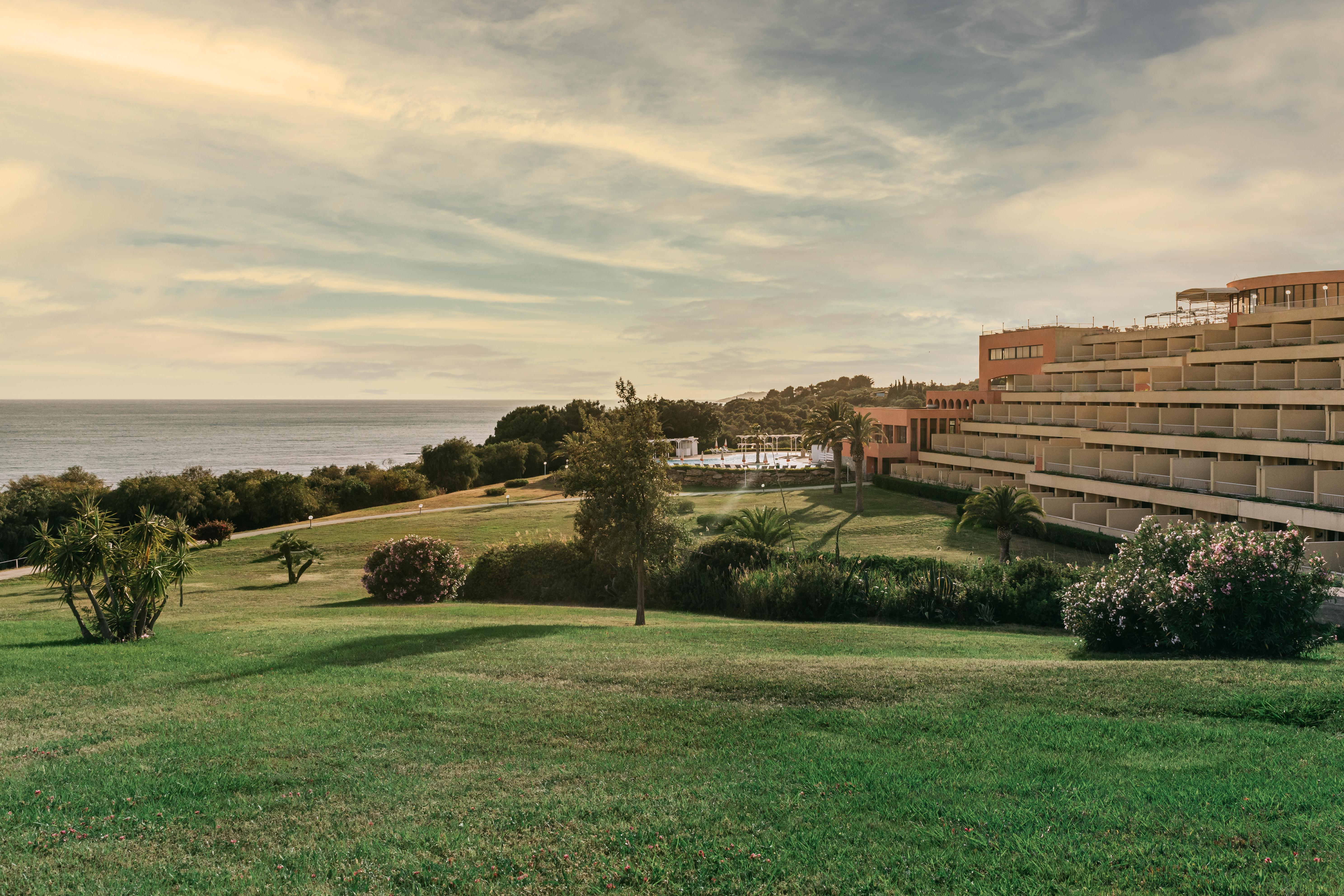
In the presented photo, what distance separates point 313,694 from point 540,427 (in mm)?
98959

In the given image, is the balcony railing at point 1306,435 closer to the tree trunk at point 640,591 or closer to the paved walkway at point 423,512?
the paved walkway at point 423,512

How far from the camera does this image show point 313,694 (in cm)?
1177

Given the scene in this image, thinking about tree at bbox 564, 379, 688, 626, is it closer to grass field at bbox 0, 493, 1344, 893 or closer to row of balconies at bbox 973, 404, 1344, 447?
grass field at bbox 0, 493, 1344, 893

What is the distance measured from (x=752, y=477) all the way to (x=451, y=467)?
35329 millimetres

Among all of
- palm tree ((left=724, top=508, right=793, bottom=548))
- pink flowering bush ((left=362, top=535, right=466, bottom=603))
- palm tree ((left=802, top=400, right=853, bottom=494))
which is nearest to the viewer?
pink flowering bush ((left=362, top=535, right=466, bottom=603))

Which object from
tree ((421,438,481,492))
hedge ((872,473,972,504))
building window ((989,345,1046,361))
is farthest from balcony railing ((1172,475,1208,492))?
tree ((421,438,481,492))

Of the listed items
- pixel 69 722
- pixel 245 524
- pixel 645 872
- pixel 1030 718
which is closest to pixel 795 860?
pixel 645 872

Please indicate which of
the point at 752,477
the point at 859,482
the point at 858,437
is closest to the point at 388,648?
the point at 859,482

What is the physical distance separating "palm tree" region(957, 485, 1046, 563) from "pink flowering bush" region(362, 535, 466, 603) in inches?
958

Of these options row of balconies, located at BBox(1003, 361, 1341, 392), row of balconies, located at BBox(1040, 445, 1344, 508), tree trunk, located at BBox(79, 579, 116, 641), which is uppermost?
row of balconies, located at BBox(1003, 361, 1341, 392)

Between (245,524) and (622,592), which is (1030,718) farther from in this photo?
(245,524)

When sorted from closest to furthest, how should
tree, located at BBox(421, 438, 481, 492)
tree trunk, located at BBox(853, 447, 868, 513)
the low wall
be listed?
1. tree trunk, located at BBox(853, 447, 868, 513)
2. the low wall
3. tree, located at BBox(421, 438, 481, 492)

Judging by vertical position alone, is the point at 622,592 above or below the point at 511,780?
below

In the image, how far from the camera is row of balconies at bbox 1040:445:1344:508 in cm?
3591
